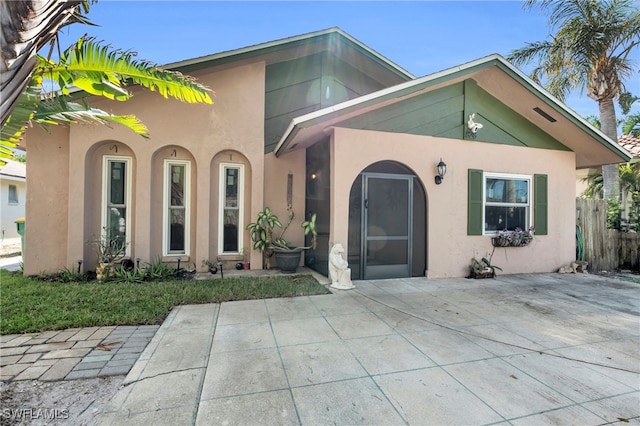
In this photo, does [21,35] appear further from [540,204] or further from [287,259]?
[540,204]

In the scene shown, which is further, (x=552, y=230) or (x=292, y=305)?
(x=552, y=230)

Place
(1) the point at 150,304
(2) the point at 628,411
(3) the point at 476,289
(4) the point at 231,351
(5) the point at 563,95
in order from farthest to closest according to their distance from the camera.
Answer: (5) the point at 563,95, (3) the point at 476,289, (1) the point at 150,304, (4) the point at 231,351, (2) the point at 628,411

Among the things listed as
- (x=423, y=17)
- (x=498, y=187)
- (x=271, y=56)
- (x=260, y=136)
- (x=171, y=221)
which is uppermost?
(x=423, y=17)

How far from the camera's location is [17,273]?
21.1ft

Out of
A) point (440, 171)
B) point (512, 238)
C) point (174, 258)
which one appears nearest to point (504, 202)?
point (512, 238)

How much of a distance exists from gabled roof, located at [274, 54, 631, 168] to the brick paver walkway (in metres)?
4.16

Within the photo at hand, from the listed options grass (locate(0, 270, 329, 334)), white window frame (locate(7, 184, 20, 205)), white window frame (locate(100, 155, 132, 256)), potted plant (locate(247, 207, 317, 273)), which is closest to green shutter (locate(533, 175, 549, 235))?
potted plant (locate(247, 207, 317, 273))

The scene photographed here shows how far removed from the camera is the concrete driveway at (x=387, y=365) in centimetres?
217

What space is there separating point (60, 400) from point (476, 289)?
6260 mm

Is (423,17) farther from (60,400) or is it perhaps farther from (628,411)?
(60,400)

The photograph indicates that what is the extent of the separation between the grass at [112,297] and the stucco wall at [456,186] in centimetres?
167

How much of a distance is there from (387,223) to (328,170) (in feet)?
5.86

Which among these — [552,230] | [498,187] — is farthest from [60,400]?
[552,230]

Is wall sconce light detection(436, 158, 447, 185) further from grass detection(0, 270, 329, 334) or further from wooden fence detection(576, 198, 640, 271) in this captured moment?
wooden fence detection(576, 198, 640, 271)
